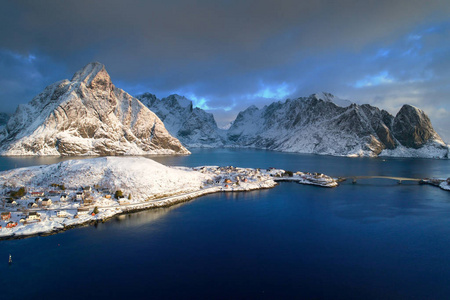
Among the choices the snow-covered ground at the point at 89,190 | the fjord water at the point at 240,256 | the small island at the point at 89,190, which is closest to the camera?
the fjord water at the point at 240,256

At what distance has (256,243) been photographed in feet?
115

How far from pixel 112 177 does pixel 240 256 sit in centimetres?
4196

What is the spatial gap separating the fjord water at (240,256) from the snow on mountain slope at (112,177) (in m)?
10.5

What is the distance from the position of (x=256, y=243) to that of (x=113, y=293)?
62.4 ft

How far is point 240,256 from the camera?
3084 cm

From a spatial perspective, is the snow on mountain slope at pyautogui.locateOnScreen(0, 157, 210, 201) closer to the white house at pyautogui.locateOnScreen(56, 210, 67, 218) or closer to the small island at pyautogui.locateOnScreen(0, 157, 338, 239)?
the small island at pyautogui.locateOnScreen(0, 157, 338, 239)

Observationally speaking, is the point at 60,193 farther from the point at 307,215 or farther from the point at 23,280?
the point at 307,215

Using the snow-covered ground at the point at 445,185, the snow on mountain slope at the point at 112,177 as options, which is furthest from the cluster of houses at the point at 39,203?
the snow-covered ground at the point at 445,185

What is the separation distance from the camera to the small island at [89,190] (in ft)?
132

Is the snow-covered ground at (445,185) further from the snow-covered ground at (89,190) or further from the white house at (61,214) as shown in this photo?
the white house at (61,214)

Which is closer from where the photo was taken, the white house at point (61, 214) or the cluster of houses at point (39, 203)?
the cluster of houses at point (39, 203)

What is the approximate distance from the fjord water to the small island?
11.7 ft

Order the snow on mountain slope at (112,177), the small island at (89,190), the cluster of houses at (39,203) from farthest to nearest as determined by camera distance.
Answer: the snow on mountain slope at (112,177) < the small island at (89,190) < the cluster of houses at (39,203)

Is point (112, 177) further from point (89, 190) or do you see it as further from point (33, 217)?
point (33, 217)
